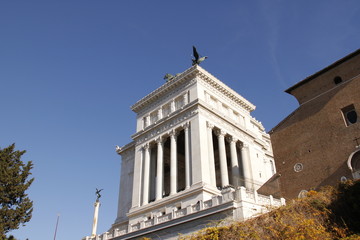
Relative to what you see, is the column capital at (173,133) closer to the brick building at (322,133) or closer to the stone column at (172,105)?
the stone column at (172,105)

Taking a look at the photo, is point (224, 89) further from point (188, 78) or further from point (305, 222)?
point (305, 222)

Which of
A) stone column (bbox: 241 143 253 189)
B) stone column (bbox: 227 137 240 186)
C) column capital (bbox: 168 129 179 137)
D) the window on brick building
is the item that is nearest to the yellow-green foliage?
the window on brick building

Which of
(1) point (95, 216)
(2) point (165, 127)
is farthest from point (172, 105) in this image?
(1) point (95, 216)

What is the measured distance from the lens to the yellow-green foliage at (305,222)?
18469mm

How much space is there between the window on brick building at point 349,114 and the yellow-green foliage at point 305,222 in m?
12.9

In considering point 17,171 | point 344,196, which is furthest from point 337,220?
point 17,171

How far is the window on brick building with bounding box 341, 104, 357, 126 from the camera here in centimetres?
3291

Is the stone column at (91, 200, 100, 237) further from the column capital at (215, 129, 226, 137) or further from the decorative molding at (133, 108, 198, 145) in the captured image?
the column capital at (215, 129, 226, 137)

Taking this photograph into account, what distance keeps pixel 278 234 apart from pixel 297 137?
63.8 ft

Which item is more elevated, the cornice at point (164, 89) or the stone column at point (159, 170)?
the cornice at point (164, 89)

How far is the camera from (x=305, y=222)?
18562 millimetres

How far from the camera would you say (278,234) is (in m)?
18.9

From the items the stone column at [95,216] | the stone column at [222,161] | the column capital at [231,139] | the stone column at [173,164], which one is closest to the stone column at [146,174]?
the stone column at [173,164]

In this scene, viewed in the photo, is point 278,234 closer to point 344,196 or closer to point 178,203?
point 344,196
